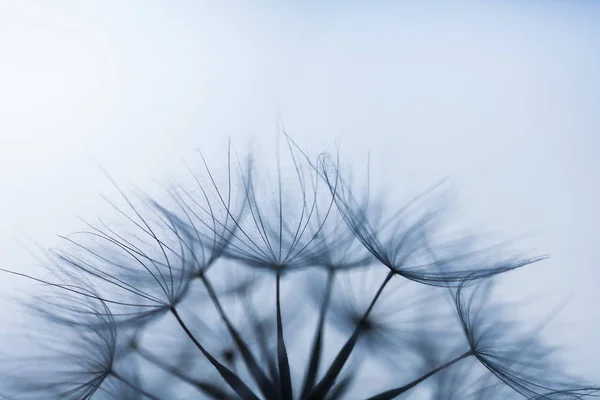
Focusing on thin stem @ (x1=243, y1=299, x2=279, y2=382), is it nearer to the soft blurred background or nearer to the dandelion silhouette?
the dandelion silhouette

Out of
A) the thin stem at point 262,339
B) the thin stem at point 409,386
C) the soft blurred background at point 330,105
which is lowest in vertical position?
the thin stem at point 409,386

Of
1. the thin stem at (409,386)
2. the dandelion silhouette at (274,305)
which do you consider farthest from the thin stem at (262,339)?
the thin stem at (409,386)

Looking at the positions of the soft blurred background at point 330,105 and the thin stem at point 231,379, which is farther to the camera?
the soft blurred background at point 330,105

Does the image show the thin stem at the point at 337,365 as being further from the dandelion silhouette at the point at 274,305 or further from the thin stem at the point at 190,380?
the thin stem at the point at 190,380

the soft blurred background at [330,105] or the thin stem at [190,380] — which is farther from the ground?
the soft blurred background at [330,105]

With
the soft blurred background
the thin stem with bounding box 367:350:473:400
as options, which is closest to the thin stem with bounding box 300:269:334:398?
the thin stem with bounding box 367:350:473:400

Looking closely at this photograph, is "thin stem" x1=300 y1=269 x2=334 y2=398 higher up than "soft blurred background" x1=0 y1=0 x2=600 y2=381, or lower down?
lower down

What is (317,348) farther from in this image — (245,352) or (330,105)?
(330,105)

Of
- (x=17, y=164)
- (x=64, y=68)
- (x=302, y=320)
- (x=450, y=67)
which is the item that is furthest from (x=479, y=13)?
(x=17, y=164)
